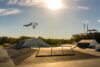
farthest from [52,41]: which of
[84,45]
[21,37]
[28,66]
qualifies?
[28,66]

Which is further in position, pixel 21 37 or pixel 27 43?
pixel 21 37

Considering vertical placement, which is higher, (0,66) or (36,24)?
(36,24)

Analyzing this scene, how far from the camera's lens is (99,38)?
44875 mm

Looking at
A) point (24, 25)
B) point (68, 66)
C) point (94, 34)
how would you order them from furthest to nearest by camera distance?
1. point (94, 34)
2. point (24, 25)
3. point (68, 66)

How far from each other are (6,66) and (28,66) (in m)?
1.50

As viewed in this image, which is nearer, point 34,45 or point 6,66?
point 6,66

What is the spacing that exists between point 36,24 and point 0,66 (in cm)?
3349

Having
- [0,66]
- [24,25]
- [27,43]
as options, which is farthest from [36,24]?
[0,66]

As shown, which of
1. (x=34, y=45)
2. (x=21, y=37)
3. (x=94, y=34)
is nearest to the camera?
(x=34, y=45)

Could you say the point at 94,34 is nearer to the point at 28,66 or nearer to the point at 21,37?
the point at 21,37

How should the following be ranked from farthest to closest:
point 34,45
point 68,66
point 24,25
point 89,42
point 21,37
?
point 21,37
point 24,25
point 34,45
point 89,42
point 68,66

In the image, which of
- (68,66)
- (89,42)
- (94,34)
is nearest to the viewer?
(68,66)

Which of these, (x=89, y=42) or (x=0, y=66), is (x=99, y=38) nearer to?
(x=89, y=42)

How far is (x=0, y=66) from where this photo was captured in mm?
10883
